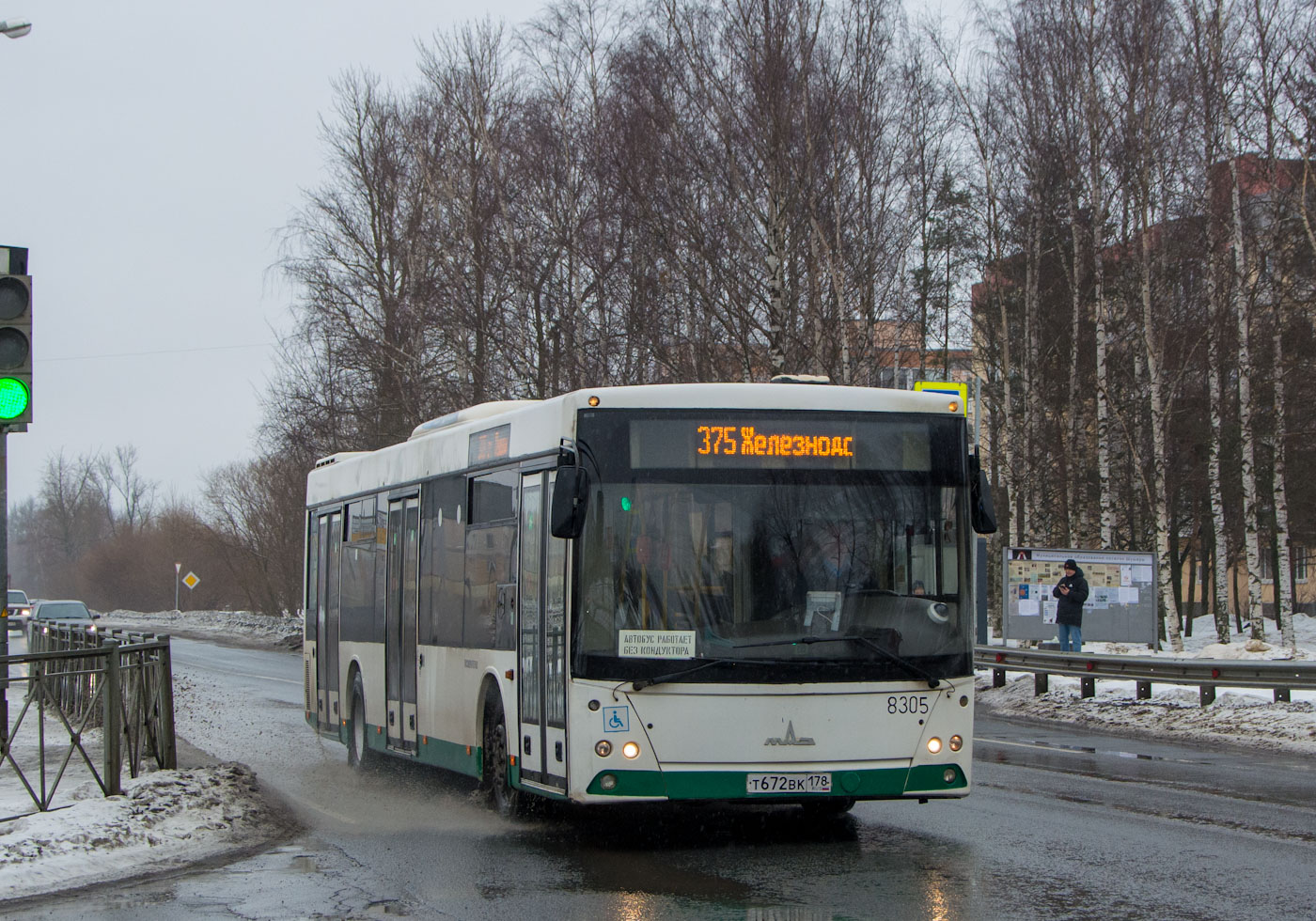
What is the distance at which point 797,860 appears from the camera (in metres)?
9.03

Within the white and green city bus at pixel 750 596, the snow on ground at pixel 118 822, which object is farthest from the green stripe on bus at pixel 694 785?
the snow on ground at pixel 118 822

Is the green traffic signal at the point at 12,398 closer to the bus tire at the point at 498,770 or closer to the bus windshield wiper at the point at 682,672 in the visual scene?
the bus tire at the point at 498,770

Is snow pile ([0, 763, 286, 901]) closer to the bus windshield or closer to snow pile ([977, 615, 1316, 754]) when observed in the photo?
the bus windshield

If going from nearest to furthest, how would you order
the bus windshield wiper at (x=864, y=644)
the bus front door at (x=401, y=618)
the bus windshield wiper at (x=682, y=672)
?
the bus windshield wiper at (x=682, y=672) < the bus windshield wiper at (x=864, y=644) < the bus front door at (x=401, y=618)

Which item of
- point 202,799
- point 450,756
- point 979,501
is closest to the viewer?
point 979,501

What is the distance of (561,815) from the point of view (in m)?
11.2

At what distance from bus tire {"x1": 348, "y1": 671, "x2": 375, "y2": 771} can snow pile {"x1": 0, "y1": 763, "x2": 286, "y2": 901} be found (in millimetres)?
2583

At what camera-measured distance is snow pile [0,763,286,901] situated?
9070 mm

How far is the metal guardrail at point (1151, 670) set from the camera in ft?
60.7

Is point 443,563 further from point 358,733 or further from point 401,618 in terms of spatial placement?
point 358,733

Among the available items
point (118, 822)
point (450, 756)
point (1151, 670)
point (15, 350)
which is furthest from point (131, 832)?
point (1151, 670)

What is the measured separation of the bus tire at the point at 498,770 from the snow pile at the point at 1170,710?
940 cm

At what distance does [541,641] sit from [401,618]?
12.4 ft

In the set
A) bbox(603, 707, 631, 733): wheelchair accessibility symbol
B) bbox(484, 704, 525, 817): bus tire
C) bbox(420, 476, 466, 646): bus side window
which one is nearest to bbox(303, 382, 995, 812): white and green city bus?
bbox(603, 707, 631, 733): wheelchair accessibility symbol
